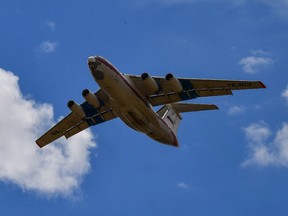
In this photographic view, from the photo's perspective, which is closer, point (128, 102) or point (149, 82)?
point (128, 102)

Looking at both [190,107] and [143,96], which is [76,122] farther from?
[190,107]

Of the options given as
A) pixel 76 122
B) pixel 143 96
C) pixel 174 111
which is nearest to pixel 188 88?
pixel 143 96

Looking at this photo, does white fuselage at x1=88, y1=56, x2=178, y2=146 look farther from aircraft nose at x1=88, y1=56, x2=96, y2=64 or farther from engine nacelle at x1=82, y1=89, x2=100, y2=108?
engine nacelle at x1=82, y1=89, x2=100, y2=108

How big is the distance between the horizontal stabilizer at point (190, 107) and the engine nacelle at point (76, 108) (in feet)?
18.8

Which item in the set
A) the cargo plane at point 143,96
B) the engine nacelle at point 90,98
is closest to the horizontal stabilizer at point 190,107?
the cargo plane at point 143,96

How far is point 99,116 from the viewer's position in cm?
3888

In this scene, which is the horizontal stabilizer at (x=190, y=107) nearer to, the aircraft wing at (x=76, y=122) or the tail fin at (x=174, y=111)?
the tail fin at (x=174, y=111)

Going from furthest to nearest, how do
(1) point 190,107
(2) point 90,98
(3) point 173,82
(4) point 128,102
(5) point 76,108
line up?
(1) point 190,107 < (5) point 76,108 < (2) point 90,98 < (3) point 173,82 < (4) point 128,102

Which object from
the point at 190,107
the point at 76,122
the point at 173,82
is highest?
the point at 190,107

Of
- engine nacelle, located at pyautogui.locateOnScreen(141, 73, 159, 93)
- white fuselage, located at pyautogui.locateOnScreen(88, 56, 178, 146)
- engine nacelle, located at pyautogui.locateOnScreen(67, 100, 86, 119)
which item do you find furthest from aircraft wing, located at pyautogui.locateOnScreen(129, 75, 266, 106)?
engine nacelle, located at pyautogui.locateOnScreen(67, 100, 86, 119)

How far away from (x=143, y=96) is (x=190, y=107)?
414 cm

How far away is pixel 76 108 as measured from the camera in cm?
3731

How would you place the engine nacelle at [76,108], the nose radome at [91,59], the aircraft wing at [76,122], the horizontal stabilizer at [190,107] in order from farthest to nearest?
the aircraft wing at [76,122]
the engine nacelle at [76,108]
the horizontal stabilizer at [190,107]
the nose radome at [91,59]

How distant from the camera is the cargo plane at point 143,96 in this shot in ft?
108
